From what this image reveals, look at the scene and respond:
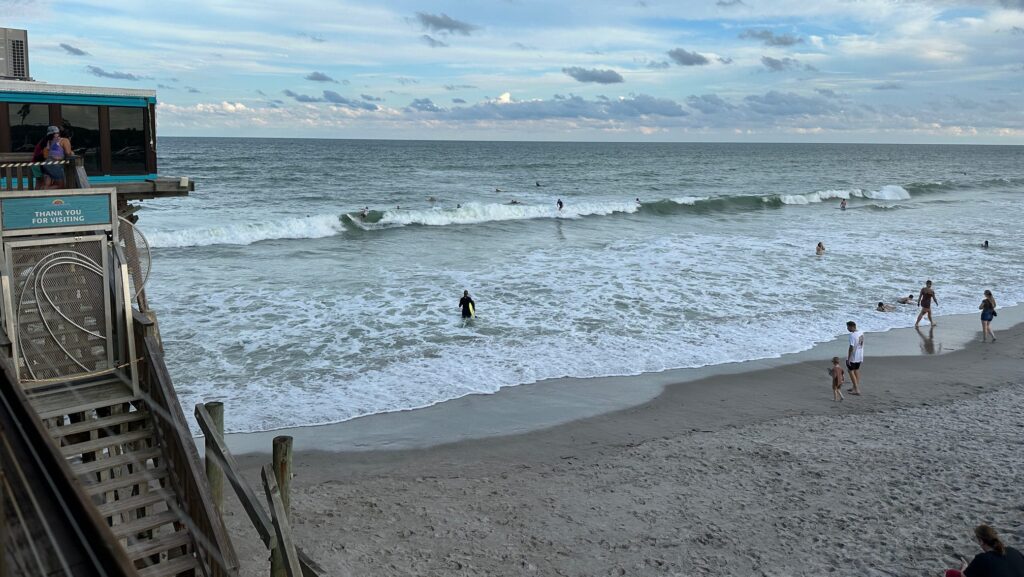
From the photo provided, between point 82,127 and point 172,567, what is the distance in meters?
7.89

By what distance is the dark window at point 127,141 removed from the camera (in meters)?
11.1

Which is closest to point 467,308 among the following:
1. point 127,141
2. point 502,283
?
point 502,283

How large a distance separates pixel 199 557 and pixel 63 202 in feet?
11.2

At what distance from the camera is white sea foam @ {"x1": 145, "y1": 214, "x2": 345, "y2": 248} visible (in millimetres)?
33219

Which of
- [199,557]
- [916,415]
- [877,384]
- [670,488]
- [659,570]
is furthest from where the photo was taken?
[877,384]

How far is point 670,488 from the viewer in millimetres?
10250

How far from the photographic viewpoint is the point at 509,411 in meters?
13.4

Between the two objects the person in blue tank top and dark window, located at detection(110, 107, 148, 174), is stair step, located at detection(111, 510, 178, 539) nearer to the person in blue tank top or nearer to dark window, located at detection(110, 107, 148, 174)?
the person in blue tank top

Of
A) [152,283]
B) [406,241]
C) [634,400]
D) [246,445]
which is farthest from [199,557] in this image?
[406,241]

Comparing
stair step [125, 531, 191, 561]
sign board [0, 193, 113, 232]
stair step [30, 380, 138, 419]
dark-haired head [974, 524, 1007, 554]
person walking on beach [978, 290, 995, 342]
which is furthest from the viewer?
person walking on beach [978, 290, 995, 342]

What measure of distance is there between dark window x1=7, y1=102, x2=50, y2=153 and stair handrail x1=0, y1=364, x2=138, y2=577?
9542mm

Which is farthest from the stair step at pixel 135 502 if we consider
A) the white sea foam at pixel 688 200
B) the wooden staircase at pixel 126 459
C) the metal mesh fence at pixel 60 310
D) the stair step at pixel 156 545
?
the white sea foam at pixel 688 200

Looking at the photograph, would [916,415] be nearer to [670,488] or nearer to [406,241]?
[670,488]

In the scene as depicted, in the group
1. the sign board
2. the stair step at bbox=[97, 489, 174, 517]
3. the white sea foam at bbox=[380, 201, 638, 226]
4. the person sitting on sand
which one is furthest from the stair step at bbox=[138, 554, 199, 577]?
the white sea foam at bbox=[380, 201, 638, 226]
